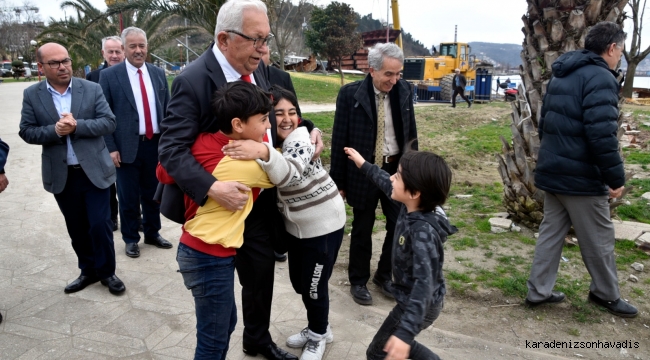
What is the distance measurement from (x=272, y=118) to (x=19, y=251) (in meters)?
3.68

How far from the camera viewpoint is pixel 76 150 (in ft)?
11.8

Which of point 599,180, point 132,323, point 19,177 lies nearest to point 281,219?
point 132,323

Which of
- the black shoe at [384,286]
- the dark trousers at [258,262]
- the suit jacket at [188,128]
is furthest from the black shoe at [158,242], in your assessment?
the suit jacket at [188,128]

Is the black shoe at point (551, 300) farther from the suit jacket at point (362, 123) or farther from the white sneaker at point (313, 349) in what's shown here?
the white sneaker at point (313, 349)

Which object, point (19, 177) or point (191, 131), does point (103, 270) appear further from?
point (19, 177)

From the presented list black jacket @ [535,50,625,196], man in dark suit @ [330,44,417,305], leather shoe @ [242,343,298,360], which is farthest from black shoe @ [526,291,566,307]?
leather shoe @ [242,343,298,360]

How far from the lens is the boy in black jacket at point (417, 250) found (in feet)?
6.90

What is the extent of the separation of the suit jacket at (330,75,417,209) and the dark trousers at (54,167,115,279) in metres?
1.96

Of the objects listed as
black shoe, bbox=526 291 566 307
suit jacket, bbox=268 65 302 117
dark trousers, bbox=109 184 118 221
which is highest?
suit jacket, bbox=268 65 302 117

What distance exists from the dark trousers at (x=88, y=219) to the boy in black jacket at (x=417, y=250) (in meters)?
2.49

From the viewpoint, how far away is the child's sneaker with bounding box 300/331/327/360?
2.89m

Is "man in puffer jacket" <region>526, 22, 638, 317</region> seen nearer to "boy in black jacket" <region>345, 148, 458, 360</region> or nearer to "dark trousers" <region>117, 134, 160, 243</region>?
"boy in black jacket" <region>345, 148, 458, 360</region>

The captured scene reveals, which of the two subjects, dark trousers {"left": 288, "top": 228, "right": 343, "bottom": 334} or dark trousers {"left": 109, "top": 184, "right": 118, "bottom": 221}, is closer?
dark trousers {"left": 288, "top": 228, "right": 343, "bottom": 334}

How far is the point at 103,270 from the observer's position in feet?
12.6
